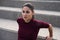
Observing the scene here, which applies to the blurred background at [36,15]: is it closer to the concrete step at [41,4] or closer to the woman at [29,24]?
the concrete step at [41,4]

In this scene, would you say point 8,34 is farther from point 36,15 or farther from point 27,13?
point 27,13

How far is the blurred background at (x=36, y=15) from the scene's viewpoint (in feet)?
5.25

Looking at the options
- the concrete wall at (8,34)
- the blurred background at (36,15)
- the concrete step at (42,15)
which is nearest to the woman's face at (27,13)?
the blurred background at (36,15)

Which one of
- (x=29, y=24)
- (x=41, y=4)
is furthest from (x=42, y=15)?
(x=29, y=24)

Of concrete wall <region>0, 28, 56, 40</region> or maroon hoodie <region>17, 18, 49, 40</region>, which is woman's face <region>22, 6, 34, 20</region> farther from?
concrete wall <region>0, 28, 56, 40</region>

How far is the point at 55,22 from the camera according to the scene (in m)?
1.71

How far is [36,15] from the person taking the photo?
1.85 m

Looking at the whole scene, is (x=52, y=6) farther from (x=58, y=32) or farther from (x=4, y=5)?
(x=4, y=5)

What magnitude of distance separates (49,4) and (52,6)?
0.05 m

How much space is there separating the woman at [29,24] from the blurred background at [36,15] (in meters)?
0.26

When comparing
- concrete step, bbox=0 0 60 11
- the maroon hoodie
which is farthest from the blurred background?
the maroon hoodie

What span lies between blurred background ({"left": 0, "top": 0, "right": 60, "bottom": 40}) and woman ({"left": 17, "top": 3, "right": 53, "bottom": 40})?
0.84 feet

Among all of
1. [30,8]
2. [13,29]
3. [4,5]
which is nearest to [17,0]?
[4,5]

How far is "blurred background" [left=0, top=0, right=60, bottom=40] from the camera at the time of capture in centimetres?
160
